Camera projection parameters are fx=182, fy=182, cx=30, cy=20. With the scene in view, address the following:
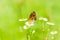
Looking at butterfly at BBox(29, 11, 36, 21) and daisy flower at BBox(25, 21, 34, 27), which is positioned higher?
butterfly at BBox(29, 11, 36, 21)

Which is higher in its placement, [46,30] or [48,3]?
[48,3]

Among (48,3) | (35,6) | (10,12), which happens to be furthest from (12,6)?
(48,3)

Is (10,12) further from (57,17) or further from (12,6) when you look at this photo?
(57,17)

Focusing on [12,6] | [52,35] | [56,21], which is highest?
[12,6]

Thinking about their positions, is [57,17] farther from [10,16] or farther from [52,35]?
[10,16]

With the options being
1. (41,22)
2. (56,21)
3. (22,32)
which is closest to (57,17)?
(56,21)

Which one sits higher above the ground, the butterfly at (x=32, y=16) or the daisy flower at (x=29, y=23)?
the butterfly at (x=32, y=16)

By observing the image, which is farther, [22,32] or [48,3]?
[48,3]
